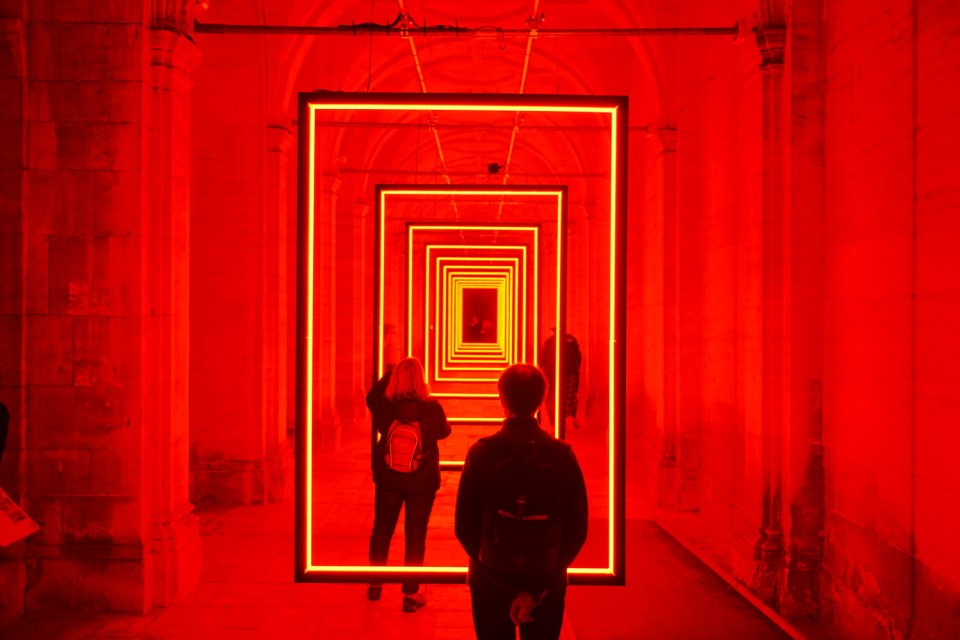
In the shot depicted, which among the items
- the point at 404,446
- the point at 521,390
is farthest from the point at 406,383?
the point at 521,390

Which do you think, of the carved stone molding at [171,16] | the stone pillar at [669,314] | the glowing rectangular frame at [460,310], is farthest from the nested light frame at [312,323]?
the glowing rectangular frame at [460,310]

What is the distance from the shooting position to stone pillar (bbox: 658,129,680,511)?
9.60m

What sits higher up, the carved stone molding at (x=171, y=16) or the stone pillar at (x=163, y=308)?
the carved stone molding at (x=171, y=16)

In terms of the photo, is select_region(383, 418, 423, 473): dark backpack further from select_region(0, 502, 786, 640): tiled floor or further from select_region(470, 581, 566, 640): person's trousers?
select_region(470, 581, 566, 640): person's trousers

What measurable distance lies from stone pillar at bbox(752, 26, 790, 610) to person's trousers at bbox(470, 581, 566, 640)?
339 centimetres

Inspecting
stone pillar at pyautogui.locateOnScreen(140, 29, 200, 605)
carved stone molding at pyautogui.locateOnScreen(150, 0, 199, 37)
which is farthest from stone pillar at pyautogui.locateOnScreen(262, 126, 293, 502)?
carved stone molding at pyautogui.locateOnScreen(150, 0, 199, 37)

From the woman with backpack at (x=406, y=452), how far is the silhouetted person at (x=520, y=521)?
2.27 m

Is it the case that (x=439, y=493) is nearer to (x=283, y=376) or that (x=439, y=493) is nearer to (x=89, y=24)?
(x=283, y=376)

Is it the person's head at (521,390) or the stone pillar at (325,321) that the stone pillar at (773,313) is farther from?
the stone pillar at (325,321)

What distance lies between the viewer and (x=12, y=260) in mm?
5848

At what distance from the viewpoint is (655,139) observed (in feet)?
32.3

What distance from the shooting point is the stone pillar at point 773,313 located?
6.23m

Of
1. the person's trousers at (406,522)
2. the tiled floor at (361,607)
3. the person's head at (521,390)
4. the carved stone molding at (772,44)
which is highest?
the carved stone molding at (772,44)

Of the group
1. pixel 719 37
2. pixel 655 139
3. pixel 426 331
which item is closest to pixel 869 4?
pixel 719 37
